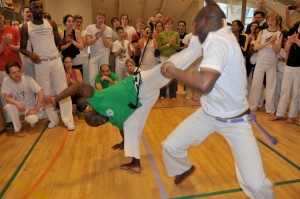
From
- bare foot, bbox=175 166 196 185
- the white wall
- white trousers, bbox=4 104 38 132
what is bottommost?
bare foot, bbox=175 166 196 185

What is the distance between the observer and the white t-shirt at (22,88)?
369cm

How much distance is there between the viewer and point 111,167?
2.77 metres

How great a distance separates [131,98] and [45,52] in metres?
1.91

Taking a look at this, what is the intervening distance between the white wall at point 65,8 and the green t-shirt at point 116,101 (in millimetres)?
8262

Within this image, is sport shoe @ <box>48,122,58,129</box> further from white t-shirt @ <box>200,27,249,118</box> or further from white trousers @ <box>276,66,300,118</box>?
white trousers @ <box>276,66,300,118</box>

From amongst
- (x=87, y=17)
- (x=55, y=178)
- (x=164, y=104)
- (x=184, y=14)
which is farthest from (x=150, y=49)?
(x=184, y=14)

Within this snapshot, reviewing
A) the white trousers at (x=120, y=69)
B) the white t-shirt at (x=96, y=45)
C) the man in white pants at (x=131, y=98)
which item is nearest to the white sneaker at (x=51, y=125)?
the white t-shirt at (x=96, y=45)

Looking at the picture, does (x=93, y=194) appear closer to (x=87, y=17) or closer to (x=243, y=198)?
(x=243, y=198)

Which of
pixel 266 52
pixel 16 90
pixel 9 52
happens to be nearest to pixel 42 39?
pixel 9 52

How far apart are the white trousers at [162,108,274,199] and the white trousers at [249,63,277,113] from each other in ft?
9.03

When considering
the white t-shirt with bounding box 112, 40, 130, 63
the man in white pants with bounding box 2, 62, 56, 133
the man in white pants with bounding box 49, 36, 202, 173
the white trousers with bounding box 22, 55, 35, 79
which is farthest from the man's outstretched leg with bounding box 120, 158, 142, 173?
the white t-shirt with bounding box 112, 40, 130, 63

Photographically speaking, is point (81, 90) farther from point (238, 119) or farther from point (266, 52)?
point (266, 52)

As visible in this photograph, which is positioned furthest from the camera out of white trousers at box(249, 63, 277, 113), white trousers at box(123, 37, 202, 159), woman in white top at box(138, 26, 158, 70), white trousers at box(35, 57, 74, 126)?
woman in white top at box(138, 26, 158, 70)

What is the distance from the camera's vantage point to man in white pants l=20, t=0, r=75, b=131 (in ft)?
11.6
